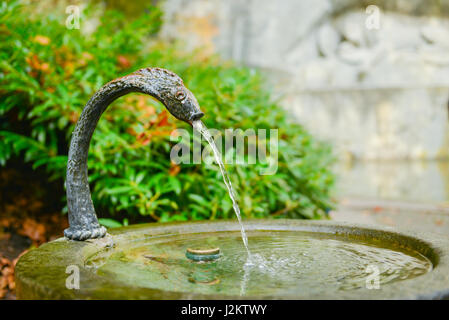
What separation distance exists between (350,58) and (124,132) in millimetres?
17956

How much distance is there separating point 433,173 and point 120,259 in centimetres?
1352

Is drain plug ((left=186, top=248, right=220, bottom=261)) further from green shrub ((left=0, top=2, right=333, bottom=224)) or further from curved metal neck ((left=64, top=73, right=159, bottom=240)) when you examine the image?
green shrub ((left=0, top=2, right=333, bottom=224))

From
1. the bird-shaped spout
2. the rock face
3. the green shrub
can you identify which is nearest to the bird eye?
the bird-shaped spout

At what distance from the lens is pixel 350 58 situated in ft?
64.0

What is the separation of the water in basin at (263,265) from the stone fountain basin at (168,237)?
35mm

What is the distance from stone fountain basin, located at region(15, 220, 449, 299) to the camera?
1.03 m

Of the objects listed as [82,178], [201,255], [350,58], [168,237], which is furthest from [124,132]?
[350,58]

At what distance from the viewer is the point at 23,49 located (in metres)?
3.05

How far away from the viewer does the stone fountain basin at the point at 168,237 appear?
40.4 inches

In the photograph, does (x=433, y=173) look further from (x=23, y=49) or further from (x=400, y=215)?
(x=23, y=49)

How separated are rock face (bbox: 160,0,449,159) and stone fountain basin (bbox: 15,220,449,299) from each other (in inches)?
452

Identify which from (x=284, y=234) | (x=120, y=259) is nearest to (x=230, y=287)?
(x=120, y=259)

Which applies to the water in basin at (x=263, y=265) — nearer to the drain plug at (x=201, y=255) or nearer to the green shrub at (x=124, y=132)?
the drain plug at (x=201, y=255)

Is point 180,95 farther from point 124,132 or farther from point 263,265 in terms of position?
point 124,132
